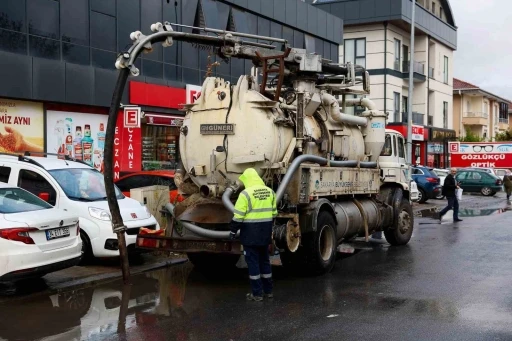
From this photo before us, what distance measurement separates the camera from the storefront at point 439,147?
149 feet

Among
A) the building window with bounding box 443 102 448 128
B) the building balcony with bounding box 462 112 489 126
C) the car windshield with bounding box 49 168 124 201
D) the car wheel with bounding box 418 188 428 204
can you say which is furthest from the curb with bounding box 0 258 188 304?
the building balcony with bounding box 462 112 489 126

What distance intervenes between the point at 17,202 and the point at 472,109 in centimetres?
5917

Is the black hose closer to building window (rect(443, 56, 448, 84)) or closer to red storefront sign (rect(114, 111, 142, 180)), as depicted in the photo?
red storefront sign (rect(114, 111, 142, 180))

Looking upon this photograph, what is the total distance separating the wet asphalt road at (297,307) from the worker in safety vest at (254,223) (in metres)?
0.40

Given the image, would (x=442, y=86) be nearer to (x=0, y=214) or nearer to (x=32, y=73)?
(x=32, y=73)

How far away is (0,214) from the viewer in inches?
328

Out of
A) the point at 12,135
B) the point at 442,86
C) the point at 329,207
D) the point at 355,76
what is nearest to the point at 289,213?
the point at 329,207

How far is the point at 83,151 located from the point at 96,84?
205 centimetres

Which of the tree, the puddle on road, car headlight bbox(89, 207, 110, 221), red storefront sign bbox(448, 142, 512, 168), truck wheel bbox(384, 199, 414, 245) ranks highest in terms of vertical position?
the tree

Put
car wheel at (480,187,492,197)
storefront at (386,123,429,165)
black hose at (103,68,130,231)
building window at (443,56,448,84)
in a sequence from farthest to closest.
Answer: building window at (443,56,448,84) → storefront at (386,123,429,165) → car wheel at (480,187,492,197) → black hose at (103,68,130,231)

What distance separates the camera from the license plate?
8.67 meters

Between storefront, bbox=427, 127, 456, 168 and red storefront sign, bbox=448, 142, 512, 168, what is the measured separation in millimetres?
1031

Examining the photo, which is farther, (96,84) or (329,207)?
(96,84)

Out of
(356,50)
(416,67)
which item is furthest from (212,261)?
(416,67)
